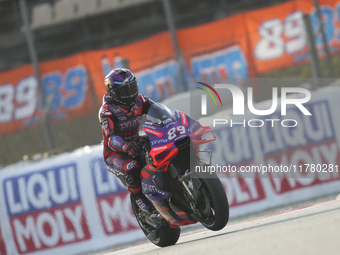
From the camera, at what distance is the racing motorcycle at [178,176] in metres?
5.24

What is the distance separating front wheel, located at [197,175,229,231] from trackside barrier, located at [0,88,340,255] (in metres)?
2.50

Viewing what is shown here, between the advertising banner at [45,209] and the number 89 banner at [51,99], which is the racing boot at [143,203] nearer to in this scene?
the advertising banner at [45,209]

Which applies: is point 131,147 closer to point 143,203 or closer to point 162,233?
point 143,203

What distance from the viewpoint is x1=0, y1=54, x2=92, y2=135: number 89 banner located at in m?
9.27

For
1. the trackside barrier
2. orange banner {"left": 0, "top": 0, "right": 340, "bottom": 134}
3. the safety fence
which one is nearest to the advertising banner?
the trackside barrier

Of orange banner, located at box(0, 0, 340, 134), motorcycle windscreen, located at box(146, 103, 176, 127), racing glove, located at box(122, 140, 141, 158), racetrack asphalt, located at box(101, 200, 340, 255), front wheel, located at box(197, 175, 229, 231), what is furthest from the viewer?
orange banner, located at box(0, 0, 340, 134)

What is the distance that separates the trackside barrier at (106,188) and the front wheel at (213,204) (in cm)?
250

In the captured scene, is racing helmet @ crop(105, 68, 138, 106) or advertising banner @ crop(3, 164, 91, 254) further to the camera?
advertising banner @ crop(3, 164, 91, 254)

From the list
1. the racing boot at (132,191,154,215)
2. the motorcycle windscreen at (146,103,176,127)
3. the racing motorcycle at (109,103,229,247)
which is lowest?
the racing boot at (132,191,154,215)

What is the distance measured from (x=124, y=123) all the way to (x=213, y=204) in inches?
57.7

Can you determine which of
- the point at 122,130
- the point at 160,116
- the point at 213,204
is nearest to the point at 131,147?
the point at 160,116

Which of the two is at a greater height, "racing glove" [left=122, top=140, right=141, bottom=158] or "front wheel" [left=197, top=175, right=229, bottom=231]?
"racing glove" [left=122, top=140, right=141, bottom=158]

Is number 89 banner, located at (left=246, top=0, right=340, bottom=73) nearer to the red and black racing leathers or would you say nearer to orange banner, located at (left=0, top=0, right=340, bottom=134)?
orange banner, located at (left=0, top=0, right=340, bottom=134)

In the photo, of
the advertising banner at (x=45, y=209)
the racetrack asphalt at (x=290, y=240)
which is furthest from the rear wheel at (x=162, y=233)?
the advertising banner at (x=45, y=209)
